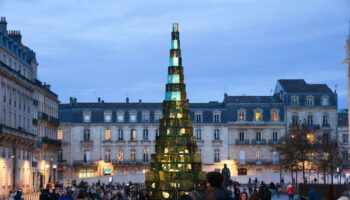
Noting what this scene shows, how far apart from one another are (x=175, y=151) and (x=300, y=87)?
6213 cm

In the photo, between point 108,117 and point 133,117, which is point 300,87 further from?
point 108,117

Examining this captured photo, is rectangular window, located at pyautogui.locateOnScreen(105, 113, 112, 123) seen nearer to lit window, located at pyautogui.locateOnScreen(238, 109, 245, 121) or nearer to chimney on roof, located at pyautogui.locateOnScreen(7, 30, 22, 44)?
lit window, located at pyautogui.locateOnScreen(238, 109, 245, 121)

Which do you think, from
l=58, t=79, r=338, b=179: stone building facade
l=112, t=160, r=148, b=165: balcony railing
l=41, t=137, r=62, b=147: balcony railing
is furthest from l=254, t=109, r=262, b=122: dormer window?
l=41, t=137, r=62, b=147: balcony railing

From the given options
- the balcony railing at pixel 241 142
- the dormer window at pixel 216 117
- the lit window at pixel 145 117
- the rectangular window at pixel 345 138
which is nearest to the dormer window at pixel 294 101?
the balcony railing at pixel 241 142

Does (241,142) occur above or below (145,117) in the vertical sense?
below

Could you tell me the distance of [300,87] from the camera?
315 feet

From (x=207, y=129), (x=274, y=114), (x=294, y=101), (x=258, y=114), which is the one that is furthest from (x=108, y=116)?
(x=294, y=101)

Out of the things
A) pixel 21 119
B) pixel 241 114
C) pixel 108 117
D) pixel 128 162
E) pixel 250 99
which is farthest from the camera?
pixel 250 99

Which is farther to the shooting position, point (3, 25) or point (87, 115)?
point (87, 115)

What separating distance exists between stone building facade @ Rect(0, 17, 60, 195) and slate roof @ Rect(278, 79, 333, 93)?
3042 centimetres

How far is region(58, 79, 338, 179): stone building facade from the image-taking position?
3730 inches

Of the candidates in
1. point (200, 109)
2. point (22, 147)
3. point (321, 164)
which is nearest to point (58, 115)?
point (200, 109)

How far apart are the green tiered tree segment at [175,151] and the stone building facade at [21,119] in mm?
24360

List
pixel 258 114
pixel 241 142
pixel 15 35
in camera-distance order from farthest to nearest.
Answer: pixel 258 114 → pixel 241 142 → pixel 15 35
